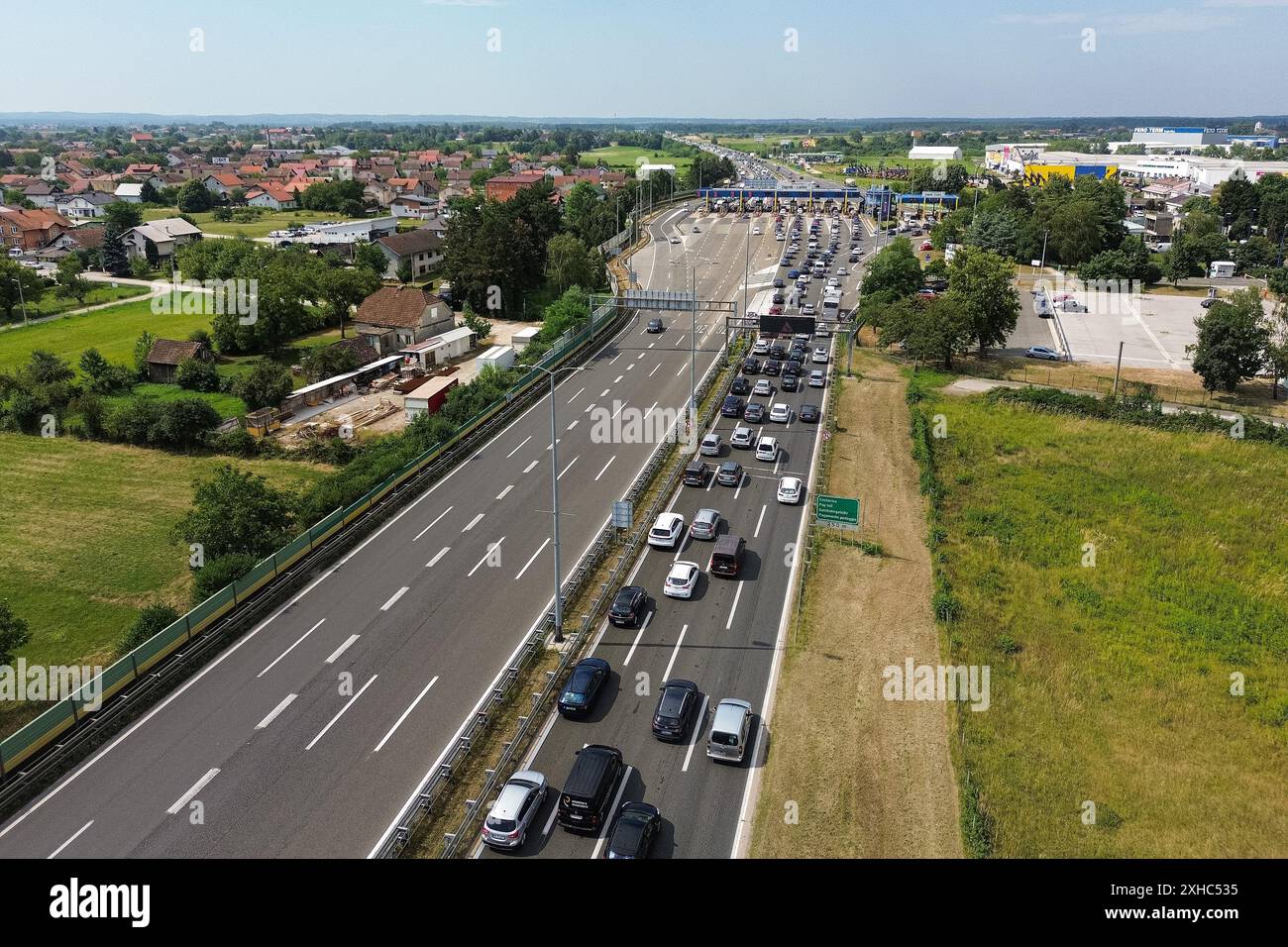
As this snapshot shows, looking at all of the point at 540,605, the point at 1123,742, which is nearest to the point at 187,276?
the point at 540,605

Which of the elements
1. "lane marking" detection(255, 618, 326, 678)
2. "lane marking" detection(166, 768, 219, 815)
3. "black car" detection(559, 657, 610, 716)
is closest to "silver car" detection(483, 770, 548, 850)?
"black car" detection(559, 657, 610, 716)

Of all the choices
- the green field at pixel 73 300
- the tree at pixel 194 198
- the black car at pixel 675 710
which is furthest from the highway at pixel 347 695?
the tree at pixel 194 198

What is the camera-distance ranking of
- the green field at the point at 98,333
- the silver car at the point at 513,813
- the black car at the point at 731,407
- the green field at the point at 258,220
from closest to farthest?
the silver car at the point at 513,813
the black car at the point at 731,407
the green field at the point at 98,333
the green field at the point at 258,220

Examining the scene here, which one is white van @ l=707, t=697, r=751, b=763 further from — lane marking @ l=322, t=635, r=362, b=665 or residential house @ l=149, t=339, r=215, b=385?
residential house @ l=149, t=339, r=215, b=385

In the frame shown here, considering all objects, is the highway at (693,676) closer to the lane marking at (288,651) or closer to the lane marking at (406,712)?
the lane marking at (406,712)

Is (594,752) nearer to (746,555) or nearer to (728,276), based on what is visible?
(746,555)

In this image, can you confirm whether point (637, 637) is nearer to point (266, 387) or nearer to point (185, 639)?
point (185, 639)

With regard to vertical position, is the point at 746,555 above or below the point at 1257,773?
above
